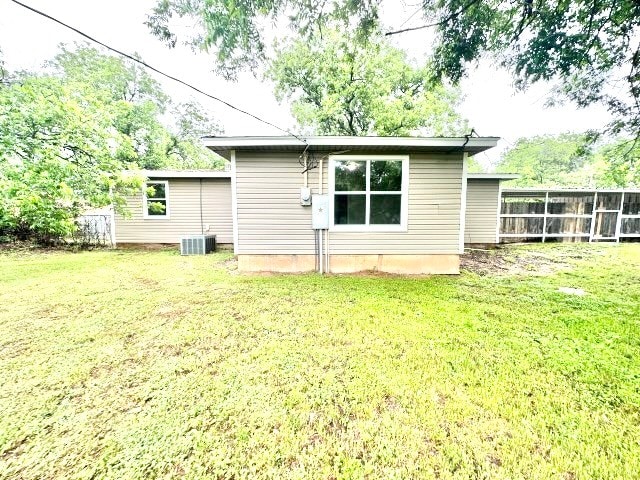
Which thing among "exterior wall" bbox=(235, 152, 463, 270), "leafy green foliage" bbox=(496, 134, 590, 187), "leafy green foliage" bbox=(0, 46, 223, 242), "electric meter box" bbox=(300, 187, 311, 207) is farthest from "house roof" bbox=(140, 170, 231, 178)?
"leafy green foliage" bbox=(496, 134, 590, 187)

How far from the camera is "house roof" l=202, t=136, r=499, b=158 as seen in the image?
499 centimetres

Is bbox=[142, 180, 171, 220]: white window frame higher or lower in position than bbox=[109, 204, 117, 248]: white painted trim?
higher

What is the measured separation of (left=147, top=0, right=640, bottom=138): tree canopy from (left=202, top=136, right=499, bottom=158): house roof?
4.55 ft

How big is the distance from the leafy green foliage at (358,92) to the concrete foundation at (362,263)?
34.3 feet

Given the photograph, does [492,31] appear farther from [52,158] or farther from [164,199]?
[52,158]

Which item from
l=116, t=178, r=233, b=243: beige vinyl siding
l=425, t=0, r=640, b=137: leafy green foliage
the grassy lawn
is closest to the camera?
→ the grassy lawn

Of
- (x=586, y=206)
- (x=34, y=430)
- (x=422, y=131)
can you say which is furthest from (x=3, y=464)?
(x=422, y=131)

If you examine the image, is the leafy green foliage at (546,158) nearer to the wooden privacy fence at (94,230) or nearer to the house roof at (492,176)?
the house roof at (492,176)

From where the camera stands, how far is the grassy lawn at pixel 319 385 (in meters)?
1.54

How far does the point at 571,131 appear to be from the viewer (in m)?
28.3

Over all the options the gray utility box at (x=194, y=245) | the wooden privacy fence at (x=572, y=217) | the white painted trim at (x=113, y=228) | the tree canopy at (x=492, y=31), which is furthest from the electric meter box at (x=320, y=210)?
the wooden privacy fence at (x=572, y=217)

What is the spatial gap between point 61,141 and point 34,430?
8.65m

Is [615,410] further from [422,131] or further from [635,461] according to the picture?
[422,131]

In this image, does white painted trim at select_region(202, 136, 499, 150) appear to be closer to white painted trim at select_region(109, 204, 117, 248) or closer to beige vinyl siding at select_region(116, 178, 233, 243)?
beige vinyl siding at select_region(116, 178, 233, 243)
